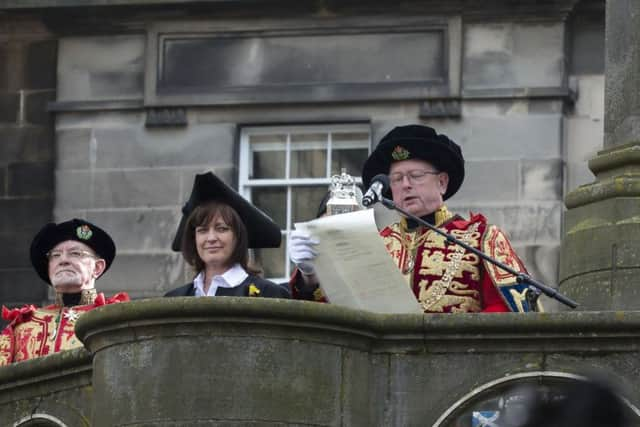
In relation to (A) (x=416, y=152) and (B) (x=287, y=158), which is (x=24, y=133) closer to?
(B) (x=287, y=158)

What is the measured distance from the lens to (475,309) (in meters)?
10.1

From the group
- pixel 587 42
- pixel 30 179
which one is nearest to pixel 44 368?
pixel 587 42

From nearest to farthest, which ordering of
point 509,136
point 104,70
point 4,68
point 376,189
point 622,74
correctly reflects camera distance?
point 376,189, point 622,74, point 509,136, point 104,70, point 4,68

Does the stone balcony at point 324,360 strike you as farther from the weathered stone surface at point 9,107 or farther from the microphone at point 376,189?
the weathered stone surface at point 9,107

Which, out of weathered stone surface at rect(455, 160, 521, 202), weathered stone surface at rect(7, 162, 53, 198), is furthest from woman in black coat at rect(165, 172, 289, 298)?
weathered stone surface at rect(7, 162, 53, 198)

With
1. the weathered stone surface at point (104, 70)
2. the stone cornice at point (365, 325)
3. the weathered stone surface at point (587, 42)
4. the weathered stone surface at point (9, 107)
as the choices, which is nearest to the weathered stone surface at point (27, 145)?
the weathered stone surface at point (9, 107)

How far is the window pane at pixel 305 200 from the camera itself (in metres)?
17.6

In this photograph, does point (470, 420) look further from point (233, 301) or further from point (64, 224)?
point (64, 224)

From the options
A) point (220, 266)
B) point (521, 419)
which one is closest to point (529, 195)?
point (220, 266)

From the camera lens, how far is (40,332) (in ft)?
36.7

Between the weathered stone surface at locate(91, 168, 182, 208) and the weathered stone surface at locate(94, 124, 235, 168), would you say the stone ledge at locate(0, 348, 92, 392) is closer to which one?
the weathered stone surface at locate(91, 168, 182, 208)

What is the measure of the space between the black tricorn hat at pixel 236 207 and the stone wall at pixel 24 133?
7.98 metres

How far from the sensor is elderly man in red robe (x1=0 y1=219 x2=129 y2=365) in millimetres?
11094

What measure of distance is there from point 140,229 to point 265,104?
1232mm
